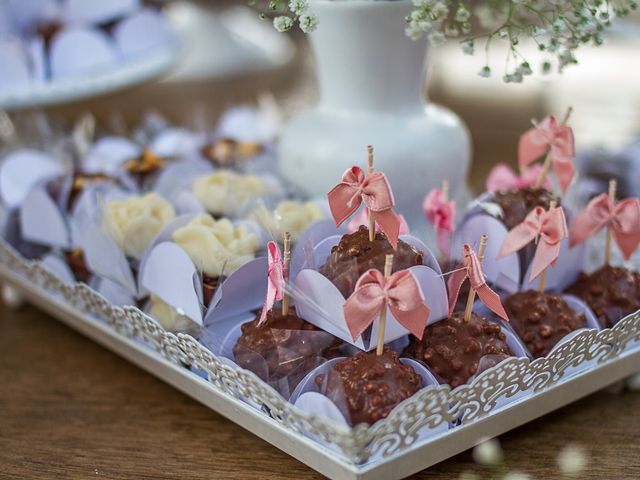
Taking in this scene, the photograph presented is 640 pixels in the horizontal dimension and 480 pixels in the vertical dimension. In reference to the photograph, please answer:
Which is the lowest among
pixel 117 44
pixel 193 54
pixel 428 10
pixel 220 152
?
pixel 193 54

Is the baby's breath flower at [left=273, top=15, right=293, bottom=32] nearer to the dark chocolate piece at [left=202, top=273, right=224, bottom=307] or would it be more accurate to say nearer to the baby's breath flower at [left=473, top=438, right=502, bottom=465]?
the dark chocolate piece at [left=202, top=273, right=224, bottom=307]

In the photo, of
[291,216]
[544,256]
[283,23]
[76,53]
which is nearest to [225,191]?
[291,216]

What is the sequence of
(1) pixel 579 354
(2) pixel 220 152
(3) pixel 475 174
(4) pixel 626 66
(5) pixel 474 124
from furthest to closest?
1. (4) pixel 626 66
2. (5) pixel 474 124
3. (3) pixel 475 174
4. (2) pixel 220 152
5. (1) pixel 579 354

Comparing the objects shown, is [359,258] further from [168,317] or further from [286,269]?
[168,317]

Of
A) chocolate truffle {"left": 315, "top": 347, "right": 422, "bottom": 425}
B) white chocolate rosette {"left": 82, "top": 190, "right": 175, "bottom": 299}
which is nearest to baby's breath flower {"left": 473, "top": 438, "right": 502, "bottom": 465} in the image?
chocolate truffle {"left": 315, "top": 347, "right": 422, "bottom": 425}

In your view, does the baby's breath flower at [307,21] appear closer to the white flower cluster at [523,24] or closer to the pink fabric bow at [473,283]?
the white flower cluster at [523,24]

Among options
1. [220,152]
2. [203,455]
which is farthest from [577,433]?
[220,152]

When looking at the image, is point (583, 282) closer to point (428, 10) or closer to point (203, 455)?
point (428, 10)
